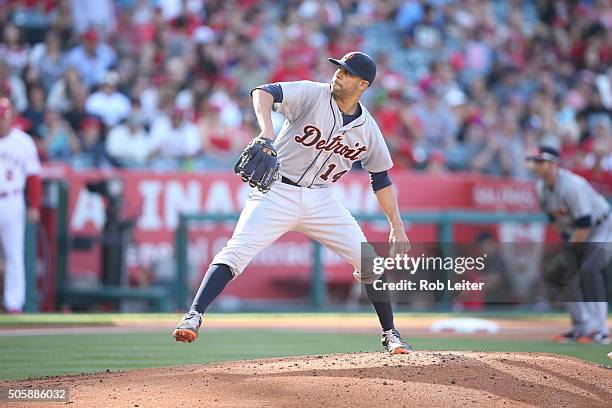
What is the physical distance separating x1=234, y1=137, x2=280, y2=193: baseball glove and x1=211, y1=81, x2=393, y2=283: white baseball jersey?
460mm

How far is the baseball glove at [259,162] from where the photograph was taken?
6129 mm

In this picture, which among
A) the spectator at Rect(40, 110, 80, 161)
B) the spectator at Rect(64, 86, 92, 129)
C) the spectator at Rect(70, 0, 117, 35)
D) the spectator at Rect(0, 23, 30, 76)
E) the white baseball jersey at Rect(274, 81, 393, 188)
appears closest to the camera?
the white baseball jersey at Rect(274, 81, 393, 188)

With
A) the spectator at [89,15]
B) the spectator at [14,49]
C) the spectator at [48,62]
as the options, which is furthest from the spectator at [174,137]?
the spectator at [89,15]

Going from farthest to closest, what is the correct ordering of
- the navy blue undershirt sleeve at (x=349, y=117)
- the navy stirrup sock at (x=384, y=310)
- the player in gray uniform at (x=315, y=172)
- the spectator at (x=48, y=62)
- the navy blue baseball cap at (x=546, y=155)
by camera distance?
the spectator at (x=48, y=62)
the navy blue baseball cap at (x=546, y=155)
the navy stirrup sock at (x=384, y=310)
the navy blue undershirt sleeve at (x=349, y=117)
the player in gray uniform at (x=315, y=172)

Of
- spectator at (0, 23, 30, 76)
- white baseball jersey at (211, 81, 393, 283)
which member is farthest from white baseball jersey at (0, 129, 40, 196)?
white baseball jersey at (211, 81, 393, 283)

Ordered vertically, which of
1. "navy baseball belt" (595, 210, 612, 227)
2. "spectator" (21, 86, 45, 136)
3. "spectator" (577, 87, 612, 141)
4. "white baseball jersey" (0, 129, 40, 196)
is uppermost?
"spectator" (577, 87, 612, 141)

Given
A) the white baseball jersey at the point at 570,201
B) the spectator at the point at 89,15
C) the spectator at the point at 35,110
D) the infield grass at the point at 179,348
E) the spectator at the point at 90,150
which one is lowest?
the infield grass at the point at 179,348

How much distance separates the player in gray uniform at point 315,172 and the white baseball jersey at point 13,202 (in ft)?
18.8

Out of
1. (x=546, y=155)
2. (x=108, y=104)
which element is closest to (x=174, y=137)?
(x=108, y=104)

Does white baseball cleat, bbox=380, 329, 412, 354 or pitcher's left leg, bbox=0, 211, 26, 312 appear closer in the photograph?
white baseball cleat, bbox=380, 329, 412, 354

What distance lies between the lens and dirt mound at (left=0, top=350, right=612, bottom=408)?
5398 mm

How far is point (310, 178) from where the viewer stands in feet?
22.4

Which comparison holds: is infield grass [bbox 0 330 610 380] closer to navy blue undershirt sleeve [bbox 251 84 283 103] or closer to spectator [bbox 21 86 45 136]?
navy blue undershirt sleeve [bbox 251 84 283 103]

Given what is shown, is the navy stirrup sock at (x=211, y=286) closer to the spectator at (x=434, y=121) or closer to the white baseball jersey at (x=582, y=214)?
the white baseball jersey at (x=582, y=214)
